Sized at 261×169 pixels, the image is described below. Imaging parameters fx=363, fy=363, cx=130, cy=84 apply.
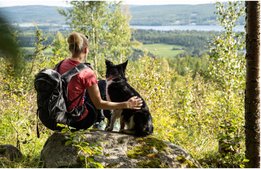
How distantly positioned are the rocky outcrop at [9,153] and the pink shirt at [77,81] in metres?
0.82

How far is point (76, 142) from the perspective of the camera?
9.94ft

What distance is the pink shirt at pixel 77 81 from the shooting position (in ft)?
12.1

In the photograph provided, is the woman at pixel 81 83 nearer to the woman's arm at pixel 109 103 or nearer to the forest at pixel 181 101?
the woman's arm at pixel 109 103

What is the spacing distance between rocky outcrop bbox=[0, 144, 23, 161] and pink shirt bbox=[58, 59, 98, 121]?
2.68ft

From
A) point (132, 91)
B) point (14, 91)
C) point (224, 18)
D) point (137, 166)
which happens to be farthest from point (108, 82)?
point (224, 18)

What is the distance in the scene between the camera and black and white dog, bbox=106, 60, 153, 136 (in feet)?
12.7

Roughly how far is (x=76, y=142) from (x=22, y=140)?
6.51ft

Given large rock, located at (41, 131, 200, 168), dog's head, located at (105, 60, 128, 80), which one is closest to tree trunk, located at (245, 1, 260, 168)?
large rock, located at (41, 131, 200, 168)

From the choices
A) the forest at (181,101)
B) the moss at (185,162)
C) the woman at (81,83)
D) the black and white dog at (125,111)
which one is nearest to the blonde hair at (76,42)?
the woman at (81,83)

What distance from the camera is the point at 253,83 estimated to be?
12.9 ft

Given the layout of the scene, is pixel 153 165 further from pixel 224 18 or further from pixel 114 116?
pixel 224 18

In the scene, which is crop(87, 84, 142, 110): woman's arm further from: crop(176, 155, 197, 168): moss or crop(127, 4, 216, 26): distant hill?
crop(127, 4, 216, 26): distant hill

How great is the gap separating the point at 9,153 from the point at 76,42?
142 cm

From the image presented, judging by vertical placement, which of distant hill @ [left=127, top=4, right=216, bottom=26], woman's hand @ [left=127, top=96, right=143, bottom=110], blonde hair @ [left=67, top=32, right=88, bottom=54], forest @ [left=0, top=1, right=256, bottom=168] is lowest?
distant hill @ [left=127, top=4, right=216, bottom=26]
